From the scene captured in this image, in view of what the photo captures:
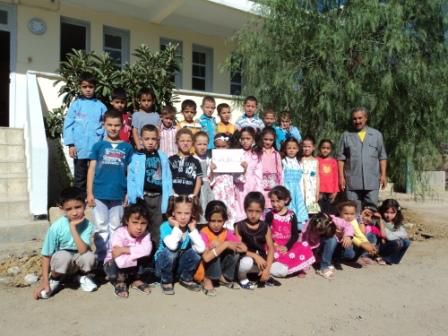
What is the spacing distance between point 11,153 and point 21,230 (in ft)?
7.28

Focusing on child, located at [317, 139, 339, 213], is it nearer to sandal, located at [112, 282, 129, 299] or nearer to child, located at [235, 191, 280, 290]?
child, located at [235, 191, 280, 290]

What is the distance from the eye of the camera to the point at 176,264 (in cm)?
430

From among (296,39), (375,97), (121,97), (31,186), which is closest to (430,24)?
(375,97)

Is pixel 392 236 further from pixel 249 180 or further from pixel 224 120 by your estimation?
pixel 224 120

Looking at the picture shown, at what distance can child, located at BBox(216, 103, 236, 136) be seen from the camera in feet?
19.8

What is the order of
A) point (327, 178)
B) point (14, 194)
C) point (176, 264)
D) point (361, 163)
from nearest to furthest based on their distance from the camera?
point (176, 264) < point (361, 163) < point (327, 178) < point (14, 194)

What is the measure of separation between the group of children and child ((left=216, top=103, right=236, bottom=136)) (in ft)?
0.06

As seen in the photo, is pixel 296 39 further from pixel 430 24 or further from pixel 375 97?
pixel 430 24

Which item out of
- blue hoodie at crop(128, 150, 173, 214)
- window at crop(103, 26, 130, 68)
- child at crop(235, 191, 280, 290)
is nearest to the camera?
child at crop(235, 191, 280, 290)

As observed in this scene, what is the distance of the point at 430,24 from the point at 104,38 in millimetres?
6894

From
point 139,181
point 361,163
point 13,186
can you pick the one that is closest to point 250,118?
point 361,163

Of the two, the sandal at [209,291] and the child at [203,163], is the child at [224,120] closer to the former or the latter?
the child at [203,163]

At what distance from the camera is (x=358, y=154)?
584cm

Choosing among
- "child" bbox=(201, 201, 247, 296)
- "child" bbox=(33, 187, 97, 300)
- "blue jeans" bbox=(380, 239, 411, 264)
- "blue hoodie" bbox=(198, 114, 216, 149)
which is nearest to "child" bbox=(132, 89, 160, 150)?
"blue hoodie" bbox=(198, 114, 216, 149)
